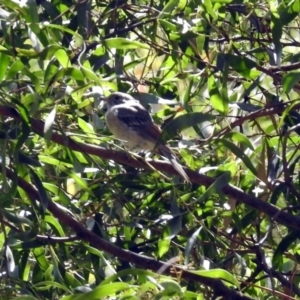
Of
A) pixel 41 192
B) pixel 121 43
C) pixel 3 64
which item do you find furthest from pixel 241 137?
pixel 3 64

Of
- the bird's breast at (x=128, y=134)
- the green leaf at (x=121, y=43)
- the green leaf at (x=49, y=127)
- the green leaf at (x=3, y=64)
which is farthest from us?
the bird's breast at (x=128, y=134)

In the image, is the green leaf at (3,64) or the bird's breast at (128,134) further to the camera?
the bird's breast at (128,134)

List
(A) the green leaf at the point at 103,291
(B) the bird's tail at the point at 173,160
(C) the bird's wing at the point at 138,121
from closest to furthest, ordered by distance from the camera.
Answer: (A) the green leaf at the point at 103,291 < (B) the bird's tail at the point at 173,160 < (C) the bird's wing at the point at 138,121

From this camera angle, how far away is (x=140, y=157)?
2621mm

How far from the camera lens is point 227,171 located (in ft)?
8.47

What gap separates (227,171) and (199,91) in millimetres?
456

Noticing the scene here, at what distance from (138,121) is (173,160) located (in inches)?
62.0

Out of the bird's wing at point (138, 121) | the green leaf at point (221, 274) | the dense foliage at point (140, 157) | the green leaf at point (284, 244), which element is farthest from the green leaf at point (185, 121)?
the bird's wing at point (138, 121)

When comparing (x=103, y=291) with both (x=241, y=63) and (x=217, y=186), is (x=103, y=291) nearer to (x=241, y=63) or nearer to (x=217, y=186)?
(x=217, y=186)

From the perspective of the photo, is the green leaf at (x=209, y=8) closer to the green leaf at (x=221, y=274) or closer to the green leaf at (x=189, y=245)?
the green leaf at (x=189, y=245)

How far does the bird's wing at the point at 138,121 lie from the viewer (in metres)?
4.12

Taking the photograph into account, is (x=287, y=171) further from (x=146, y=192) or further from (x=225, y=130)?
(x=146, y=192)

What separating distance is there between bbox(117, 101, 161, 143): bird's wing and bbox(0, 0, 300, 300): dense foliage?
2.97 feet

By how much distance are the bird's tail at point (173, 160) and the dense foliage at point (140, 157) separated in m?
0.03
